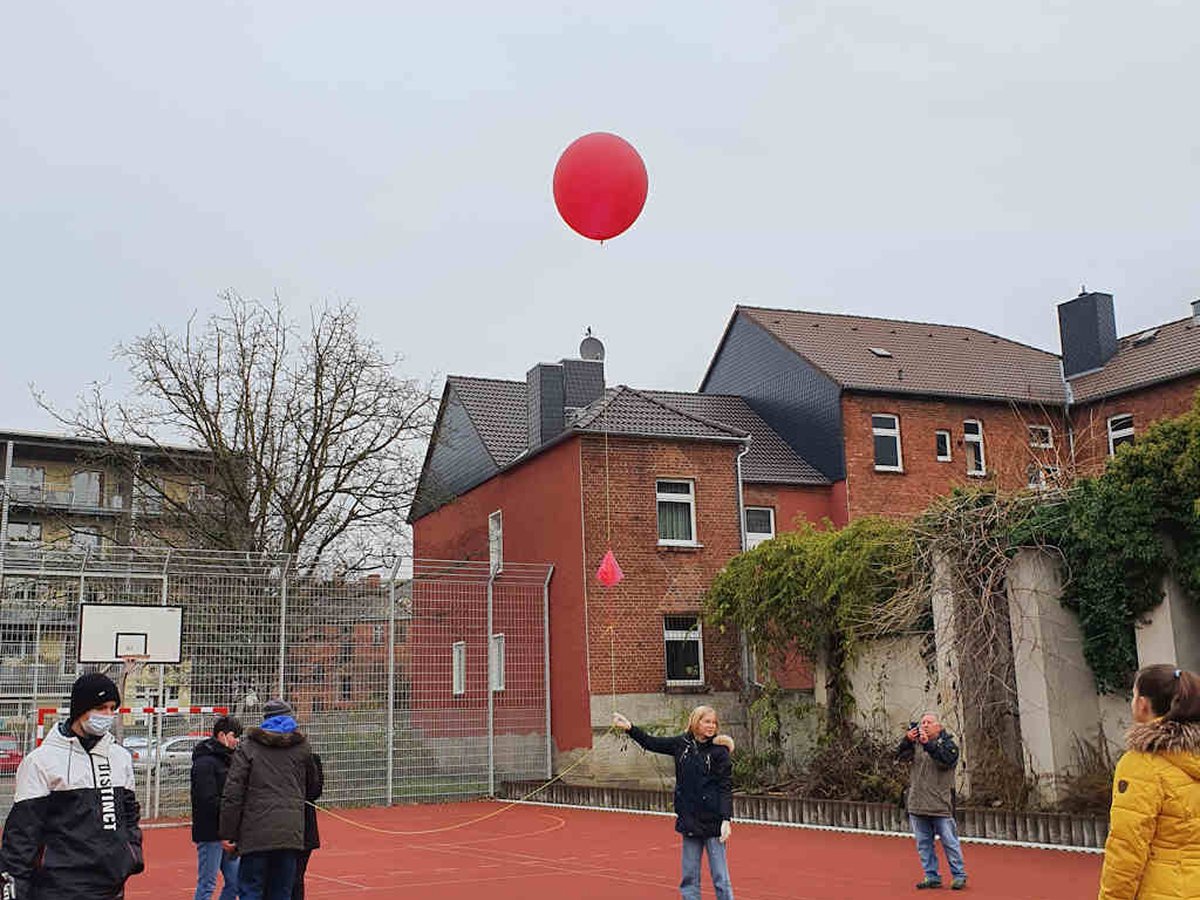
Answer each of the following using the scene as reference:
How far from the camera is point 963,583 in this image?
17000 millimetres

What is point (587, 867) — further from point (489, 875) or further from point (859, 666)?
point (859, 666)

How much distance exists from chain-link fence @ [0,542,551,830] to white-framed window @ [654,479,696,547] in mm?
Answer: 3182

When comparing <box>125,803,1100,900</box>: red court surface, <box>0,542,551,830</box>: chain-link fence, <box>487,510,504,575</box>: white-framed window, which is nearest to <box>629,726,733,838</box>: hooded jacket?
<box>125,803,1100,900</box>: red court surface

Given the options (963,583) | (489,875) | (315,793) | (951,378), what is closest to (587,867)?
(489,875)

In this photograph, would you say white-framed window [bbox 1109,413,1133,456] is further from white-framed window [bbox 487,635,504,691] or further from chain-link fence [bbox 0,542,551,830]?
white-framed window [bbox 487,635,504,691]

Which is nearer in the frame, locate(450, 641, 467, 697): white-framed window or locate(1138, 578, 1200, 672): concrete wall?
locate(1138, 578, 1200, 672): concrete wall

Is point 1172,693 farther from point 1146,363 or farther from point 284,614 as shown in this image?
point 1146,363

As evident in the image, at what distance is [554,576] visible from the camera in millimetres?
25797

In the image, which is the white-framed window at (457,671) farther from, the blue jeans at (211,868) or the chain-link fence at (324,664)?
the blue jeans at (211,868)

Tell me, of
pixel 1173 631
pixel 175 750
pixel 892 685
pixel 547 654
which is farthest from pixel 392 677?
pixel 1173 631

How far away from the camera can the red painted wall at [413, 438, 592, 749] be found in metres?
22.9

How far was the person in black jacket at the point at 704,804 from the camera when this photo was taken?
28.5ft

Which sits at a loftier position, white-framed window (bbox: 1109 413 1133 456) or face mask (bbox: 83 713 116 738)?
white-framed window (bbox: 1109 413 1133 456)

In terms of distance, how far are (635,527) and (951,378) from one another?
478 inches
